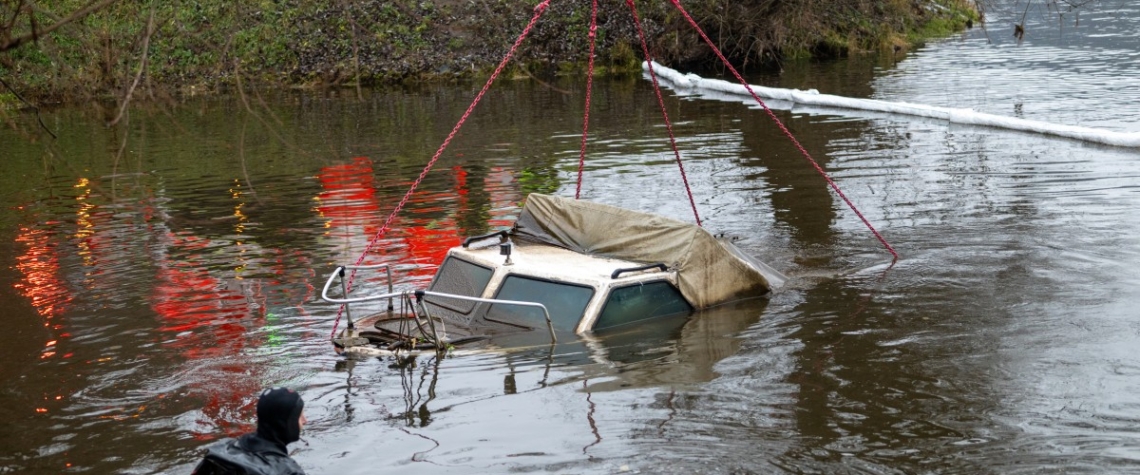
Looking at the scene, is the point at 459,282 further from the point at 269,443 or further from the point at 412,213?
the point at 412,213

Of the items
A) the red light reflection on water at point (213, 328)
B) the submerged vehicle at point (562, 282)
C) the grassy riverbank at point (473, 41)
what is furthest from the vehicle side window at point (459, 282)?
the grassy riverbank at point (473, 41)

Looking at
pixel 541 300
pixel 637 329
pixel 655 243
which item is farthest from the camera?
pixel 655 243

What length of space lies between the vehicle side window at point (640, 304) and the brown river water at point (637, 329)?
20cm

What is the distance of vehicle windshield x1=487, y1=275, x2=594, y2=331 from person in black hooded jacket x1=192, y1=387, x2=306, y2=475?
5.92 m

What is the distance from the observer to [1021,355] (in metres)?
12.5

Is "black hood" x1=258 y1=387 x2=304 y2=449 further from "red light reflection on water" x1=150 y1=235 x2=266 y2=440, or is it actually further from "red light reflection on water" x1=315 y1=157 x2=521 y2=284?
"red light reflection on water" x1=315 y1=157 x2=521 y2=284

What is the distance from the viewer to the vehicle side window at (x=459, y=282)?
→ 45.4 feet

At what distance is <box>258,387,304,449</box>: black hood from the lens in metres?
7.32

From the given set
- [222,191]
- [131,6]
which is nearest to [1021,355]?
[131,6]

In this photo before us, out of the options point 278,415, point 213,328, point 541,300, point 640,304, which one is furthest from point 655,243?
point 278,415

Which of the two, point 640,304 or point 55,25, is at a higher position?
point 55,25

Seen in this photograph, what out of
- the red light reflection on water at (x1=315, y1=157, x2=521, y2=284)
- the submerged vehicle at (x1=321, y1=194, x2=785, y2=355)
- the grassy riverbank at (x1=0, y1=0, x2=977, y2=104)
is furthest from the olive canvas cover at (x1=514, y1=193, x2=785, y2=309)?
the grassy riverbank at (x1=0, y1=0, x2=977, y2=104)

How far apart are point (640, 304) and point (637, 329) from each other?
10.8 inches

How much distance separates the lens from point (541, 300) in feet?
43.9
